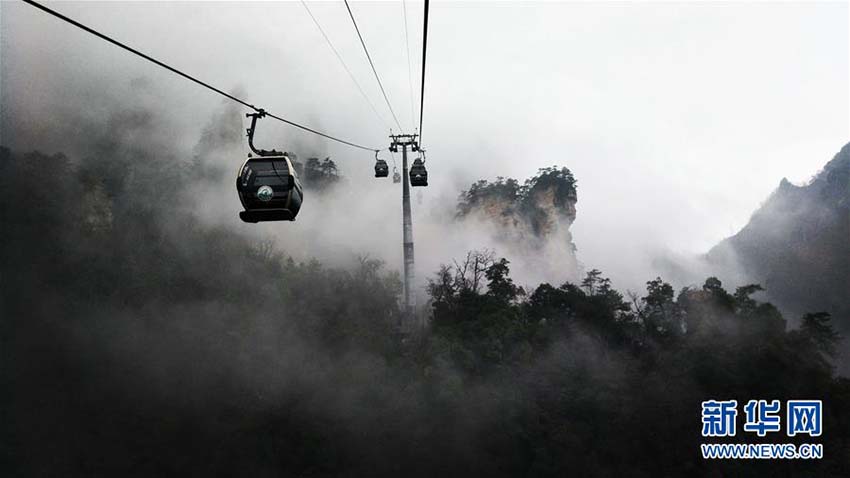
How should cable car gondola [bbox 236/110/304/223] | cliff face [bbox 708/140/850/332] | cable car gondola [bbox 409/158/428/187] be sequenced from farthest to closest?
cliff face [bbox 708/140/850/332] < cable car gondola [bbox 409/158/428/187] < cable car gondola [bbox 236/110/304/223]

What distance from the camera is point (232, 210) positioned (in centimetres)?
6712

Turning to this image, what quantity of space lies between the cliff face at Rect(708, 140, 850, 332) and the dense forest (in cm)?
5604

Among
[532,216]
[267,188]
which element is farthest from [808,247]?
[267,188]

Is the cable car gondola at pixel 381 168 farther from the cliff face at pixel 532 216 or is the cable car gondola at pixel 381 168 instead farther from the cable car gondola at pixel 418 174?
the cliff face at pixel 532 216

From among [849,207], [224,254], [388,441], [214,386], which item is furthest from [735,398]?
[849,207]

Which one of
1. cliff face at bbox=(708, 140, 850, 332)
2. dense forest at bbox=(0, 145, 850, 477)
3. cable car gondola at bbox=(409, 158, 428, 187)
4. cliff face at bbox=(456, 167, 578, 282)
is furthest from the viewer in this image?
cliff face at bbox=(456, 167, 578, 282)

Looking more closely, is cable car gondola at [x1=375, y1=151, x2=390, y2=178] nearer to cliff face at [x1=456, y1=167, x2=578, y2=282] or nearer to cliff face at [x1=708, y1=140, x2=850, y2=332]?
cliff face at [x1=456, y1=167, x2=578, y2=282]

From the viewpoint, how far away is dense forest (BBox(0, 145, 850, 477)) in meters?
40.1

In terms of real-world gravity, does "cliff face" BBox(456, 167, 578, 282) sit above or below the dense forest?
above

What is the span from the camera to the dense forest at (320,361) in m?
40.1

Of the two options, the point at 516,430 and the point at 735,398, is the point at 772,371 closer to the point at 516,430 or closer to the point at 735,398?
the point at 735,398

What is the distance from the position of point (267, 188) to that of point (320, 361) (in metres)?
44.8

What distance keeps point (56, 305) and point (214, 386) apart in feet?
76.2

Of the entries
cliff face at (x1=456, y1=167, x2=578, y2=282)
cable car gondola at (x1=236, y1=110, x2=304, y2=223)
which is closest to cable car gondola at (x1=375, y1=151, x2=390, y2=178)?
cable car gondola at (x1=236, y1=110, x2=304, y2=223)
